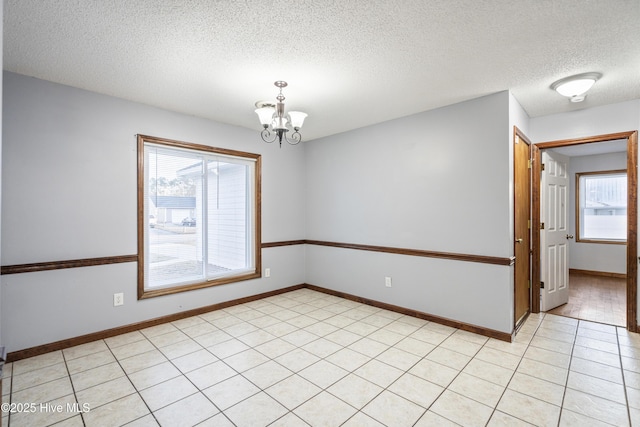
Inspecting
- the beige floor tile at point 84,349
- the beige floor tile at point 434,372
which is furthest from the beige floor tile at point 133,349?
the beige floor tile at point 434,372

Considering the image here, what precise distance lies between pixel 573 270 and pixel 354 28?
685 cm

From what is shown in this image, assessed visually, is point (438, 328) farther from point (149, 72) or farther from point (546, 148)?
point (149, 72)

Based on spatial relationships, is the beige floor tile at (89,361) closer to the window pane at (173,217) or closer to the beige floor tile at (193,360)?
the beige floor tile at (193,360)

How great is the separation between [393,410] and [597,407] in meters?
1.38

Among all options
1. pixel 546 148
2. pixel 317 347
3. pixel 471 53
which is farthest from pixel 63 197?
pixel 546 148

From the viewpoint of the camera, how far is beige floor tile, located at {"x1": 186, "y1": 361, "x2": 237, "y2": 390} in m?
2.44

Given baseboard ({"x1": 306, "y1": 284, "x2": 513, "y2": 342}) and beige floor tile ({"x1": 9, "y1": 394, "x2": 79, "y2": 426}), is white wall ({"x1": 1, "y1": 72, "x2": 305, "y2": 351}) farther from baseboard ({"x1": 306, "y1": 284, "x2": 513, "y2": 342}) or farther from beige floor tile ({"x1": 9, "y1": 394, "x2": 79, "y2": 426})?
baseboard ({"x1": 306, "y1": 284, "x2": 513, "y2": 342})

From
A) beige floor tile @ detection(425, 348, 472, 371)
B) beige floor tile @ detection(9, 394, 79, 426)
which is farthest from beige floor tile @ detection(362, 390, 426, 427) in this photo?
beige floor tile @ detection(9, 394, 79, 426)

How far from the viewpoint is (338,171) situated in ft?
15.6

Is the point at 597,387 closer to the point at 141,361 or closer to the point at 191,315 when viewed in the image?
the point at 141,361

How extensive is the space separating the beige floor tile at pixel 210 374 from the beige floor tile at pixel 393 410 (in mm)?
1139

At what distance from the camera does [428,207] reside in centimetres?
371

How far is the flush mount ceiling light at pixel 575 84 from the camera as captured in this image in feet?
9.06

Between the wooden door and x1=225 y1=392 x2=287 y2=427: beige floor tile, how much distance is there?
2641 millimetres
